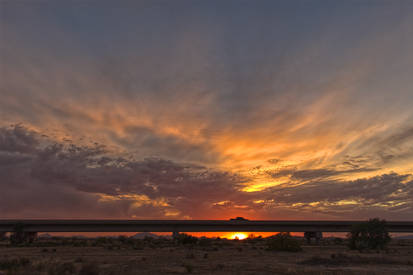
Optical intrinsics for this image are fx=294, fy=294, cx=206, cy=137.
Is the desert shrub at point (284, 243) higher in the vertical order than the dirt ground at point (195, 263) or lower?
higher

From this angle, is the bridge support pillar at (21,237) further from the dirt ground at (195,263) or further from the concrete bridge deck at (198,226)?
the dirt ground at (195,263)

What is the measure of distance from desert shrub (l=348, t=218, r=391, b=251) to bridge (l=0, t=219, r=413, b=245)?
33.0m

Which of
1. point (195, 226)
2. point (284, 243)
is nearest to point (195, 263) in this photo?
point (284, 243)

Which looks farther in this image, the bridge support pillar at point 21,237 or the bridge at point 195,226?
the bridge at point 195,226

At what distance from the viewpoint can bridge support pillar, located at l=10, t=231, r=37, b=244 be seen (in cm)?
7256

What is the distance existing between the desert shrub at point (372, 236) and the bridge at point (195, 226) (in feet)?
108

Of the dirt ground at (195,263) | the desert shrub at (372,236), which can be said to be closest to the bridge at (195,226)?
the desert shrub at (372,236)

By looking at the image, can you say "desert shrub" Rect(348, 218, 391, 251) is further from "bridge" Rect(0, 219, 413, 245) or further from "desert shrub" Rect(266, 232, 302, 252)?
"bridge" Rect(0, 219, 413, 245)

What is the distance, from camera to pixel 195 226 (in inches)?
3430

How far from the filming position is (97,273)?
789 inches

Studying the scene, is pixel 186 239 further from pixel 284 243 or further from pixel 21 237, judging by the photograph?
pixel 21 237

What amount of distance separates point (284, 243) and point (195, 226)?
127ft

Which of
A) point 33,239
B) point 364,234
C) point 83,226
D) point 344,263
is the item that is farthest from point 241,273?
point 33,239

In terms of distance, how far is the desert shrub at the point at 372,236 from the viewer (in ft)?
173
